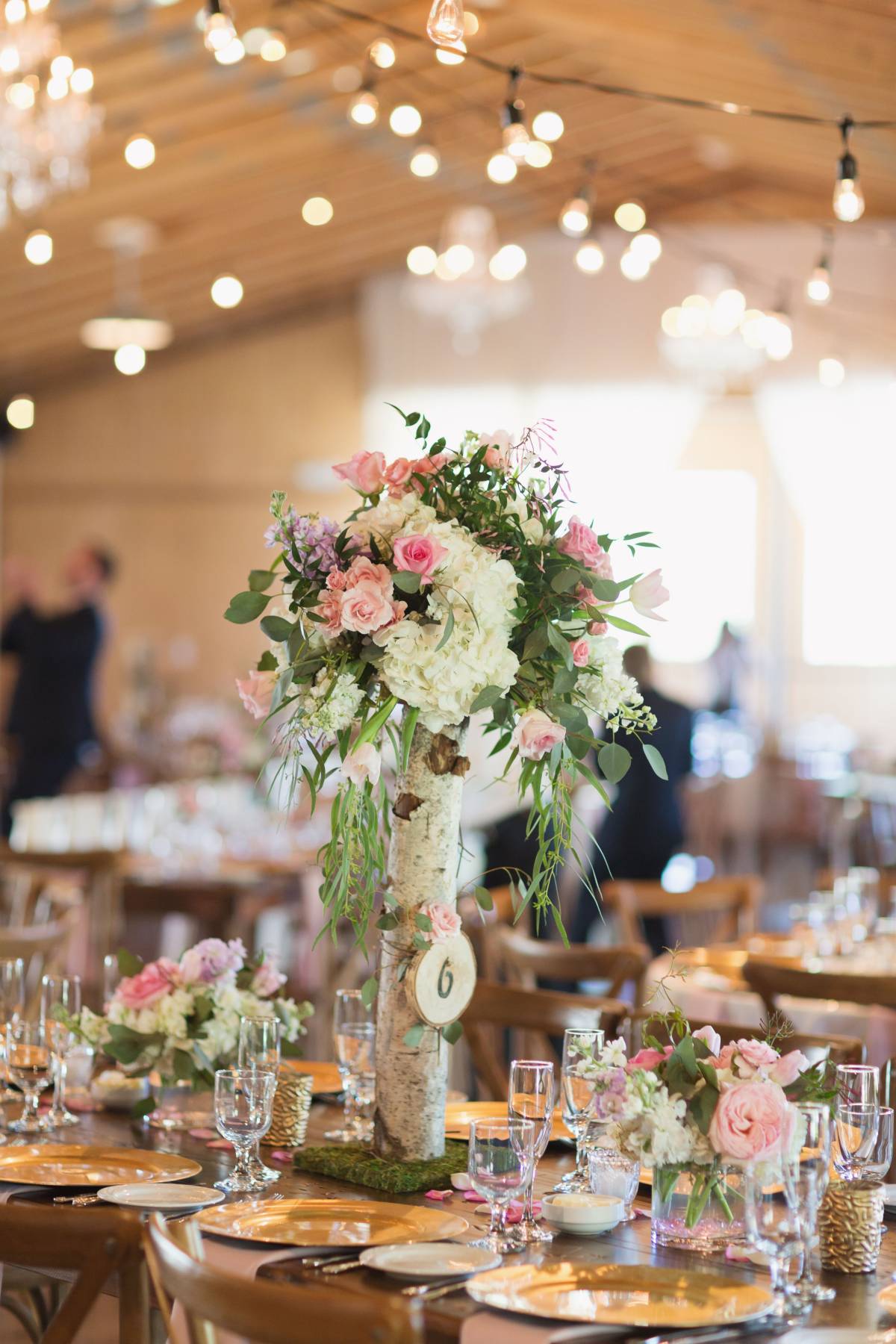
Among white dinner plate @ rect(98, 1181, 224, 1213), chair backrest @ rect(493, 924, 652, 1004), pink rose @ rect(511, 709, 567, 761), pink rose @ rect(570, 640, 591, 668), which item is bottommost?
white dinner plate @ rect(98, 1181, 224, 1213)

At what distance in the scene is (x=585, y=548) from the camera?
7.86 feet

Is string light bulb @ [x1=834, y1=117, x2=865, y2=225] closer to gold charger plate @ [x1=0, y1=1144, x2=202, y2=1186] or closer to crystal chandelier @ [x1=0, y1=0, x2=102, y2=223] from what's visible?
crystal chandelier @ [x1=0, y1=0, x2=102, y2=223]

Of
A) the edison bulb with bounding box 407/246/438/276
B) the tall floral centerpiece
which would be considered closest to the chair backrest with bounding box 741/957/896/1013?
the tall floral centerpiece

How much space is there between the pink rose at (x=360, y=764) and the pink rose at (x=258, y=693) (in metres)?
0.17

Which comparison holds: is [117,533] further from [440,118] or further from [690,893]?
[690,893]

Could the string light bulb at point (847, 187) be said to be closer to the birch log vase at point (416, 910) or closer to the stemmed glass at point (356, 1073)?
the birch log vase at point (416, 910)

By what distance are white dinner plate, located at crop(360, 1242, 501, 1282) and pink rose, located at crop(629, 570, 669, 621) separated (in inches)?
34.3

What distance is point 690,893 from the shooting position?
18.1ft

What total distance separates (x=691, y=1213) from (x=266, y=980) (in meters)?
0.95

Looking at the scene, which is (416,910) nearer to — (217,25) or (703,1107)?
(703,1107)

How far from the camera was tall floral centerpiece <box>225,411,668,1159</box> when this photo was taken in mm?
2312

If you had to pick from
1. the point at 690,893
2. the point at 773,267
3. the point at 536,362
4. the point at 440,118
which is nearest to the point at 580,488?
the point at 536,362

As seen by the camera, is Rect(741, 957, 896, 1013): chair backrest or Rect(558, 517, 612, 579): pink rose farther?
Rect(741, 957, 896, 1013): chair backrest

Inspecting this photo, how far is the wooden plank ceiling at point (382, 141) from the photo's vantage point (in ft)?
24.0
